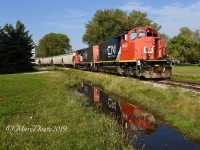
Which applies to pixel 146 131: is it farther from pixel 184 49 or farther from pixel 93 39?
pixel 184 49

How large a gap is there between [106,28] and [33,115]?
2806 inches

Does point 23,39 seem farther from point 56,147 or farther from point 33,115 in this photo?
point 56,147

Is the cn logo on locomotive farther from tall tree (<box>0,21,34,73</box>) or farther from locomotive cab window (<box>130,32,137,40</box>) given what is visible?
tall tree (<box>0,21,34,73</box>)

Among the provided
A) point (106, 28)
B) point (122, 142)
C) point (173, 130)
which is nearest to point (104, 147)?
point (122, 142)

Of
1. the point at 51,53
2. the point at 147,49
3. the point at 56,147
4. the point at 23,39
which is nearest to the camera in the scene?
the point at 56,147

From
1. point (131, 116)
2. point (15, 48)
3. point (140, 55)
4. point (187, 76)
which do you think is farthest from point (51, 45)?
point (131, 116)

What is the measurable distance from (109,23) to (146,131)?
72112 mm

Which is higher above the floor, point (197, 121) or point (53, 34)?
point (53, 34)

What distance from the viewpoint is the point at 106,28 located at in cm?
8006

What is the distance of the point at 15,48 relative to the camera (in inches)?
1543

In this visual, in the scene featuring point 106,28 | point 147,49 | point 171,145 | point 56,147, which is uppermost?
point 106,28

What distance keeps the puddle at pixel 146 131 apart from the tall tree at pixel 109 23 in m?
66.6

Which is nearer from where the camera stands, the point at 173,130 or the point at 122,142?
the point at 122,142

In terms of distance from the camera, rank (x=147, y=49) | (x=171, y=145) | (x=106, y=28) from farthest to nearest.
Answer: (x=106, y=28)
(x=147, y=49)
(x=171, y=145)
